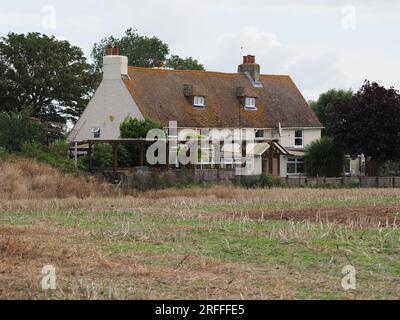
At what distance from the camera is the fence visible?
5500cm

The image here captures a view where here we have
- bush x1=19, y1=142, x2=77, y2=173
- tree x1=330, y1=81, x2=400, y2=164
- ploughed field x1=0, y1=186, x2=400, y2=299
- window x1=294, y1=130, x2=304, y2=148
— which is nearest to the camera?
ploughed field x1=0, y1=186, x2=400, y2=299

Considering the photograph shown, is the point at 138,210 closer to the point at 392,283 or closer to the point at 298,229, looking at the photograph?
the point at 298,229

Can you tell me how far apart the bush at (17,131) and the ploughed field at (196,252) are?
20.2 metres

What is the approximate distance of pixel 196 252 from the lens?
18906 millimetres

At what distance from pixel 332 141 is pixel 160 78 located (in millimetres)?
14552

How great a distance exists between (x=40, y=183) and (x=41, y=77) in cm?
3562

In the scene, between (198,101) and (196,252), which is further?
(198,101)

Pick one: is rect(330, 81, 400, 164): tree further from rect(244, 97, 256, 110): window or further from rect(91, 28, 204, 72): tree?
rect(91, 28, 204, 72): tree

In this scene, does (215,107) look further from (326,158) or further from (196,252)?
(196,252)

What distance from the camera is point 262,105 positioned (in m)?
70.5

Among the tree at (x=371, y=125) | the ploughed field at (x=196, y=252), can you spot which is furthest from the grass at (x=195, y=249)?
the tree at (x=371, y=125)

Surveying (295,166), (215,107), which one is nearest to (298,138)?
(295,166)

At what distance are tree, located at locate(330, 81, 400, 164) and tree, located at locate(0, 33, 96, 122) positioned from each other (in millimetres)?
25088
